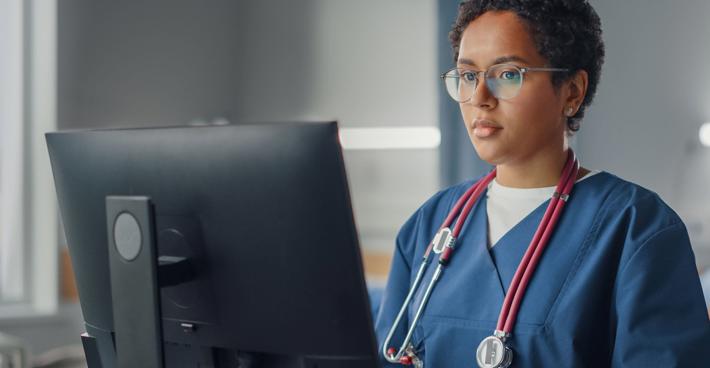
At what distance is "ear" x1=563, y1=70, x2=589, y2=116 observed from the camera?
1302mm

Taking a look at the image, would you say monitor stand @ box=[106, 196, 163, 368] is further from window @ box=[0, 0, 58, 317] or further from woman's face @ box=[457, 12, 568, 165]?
window @ box=[0, 0, 58, 317]

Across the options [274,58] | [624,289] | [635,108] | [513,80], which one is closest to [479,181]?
[513,80]

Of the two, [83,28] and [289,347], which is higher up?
[83,28]

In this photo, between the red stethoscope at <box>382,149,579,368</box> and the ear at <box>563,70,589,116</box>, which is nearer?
the red stethoscope at <box>382,149,579,368</box>

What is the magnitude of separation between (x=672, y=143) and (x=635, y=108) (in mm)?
136

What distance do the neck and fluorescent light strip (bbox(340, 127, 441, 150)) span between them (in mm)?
1757

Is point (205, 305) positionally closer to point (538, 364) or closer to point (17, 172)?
point (538, 364)

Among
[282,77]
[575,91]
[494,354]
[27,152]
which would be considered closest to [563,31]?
[575,91]

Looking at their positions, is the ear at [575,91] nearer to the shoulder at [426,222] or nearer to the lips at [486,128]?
the lips at [486,128]

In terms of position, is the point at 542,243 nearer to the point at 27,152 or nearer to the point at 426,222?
the point at 426,222

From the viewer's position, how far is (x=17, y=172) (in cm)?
285

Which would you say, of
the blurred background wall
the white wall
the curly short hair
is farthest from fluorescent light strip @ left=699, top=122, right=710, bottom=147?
the curly short hair

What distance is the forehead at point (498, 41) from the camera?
1260 mm

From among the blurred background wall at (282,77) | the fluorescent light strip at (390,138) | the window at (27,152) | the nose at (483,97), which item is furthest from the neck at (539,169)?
the window at (27,152)
